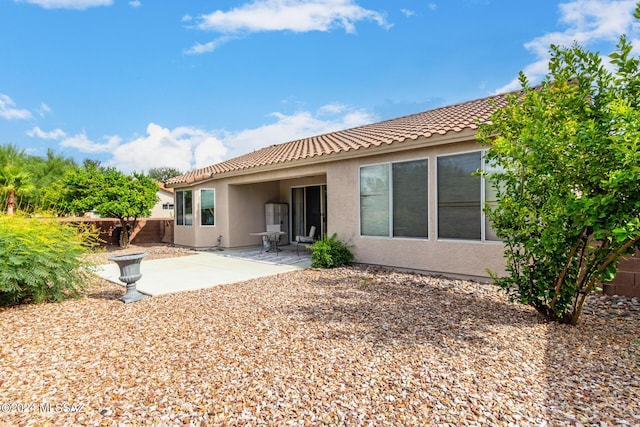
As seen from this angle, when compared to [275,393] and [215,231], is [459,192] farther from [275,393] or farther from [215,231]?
[215,231]

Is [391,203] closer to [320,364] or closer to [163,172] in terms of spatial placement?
[320,364]

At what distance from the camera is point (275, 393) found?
2922 mm

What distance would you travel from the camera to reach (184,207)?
15320 mm

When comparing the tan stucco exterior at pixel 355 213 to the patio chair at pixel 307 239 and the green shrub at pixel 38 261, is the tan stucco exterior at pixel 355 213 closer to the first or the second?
the patio chair at pixel 307 239

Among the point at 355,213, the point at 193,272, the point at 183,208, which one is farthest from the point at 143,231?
the point at 355,213

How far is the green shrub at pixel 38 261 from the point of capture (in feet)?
18.0

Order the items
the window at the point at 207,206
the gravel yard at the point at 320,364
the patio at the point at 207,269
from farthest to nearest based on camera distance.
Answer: the window at the point at 207,206 < the patio at the point at 207,269 < the gravel yard at the point at 320,364

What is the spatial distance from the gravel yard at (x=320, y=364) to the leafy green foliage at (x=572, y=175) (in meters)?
0.77

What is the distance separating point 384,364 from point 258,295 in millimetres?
3562

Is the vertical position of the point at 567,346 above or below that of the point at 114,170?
below

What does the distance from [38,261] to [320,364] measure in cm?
538

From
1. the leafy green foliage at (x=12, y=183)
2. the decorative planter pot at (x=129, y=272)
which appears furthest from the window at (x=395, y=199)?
the leafy green foliage at (x=12, y=183)

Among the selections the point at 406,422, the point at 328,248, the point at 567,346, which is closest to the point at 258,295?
the point at 328,248

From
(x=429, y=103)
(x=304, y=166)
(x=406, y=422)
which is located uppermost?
(x=429, y=103)
